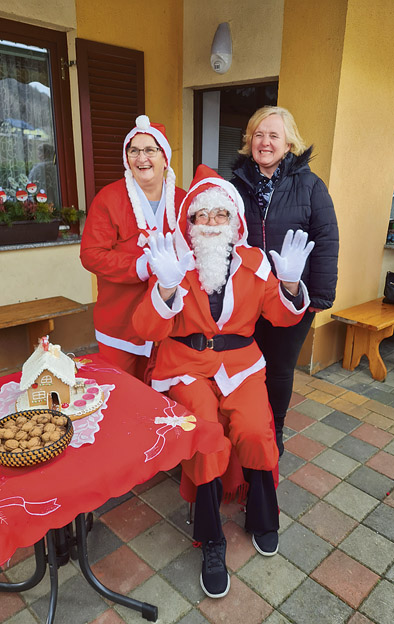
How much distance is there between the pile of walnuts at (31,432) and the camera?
126 cm

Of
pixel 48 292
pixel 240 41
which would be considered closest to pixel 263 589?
pixel 48 292

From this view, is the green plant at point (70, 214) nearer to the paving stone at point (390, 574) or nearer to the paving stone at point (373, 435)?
the paving stone at point (373, 435)

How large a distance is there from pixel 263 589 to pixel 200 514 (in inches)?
15.3

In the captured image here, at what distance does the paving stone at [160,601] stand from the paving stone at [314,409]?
165 centimetres

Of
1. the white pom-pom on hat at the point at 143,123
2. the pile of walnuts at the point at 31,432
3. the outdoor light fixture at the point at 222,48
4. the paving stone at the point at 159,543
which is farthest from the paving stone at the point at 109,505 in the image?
the outdoor light fixture at the point at 222,48

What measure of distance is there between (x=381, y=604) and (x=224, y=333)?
1.24 meters

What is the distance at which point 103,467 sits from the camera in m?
1.29

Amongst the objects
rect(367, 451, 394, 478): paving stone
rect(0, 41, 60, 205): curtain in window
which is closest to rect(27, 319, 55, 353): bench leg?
rect(0, 41, 60, 205): curtain in window

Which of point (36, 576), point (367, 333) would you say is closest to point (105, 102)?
point (367, 333)

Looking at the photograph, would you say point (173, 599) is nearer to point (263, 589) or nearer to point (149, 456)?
point (263, 589)

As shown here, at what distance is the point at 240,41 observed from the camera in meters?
3.60

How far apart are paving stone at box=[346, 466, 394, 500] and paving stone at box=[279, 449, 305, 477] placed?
11.1 inches

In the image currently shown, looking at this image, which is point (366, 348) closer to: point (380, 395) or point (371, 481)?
point (380, 395)

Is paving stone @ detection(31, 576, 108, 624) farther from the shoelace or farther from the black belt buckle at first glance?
the black belt buckle
